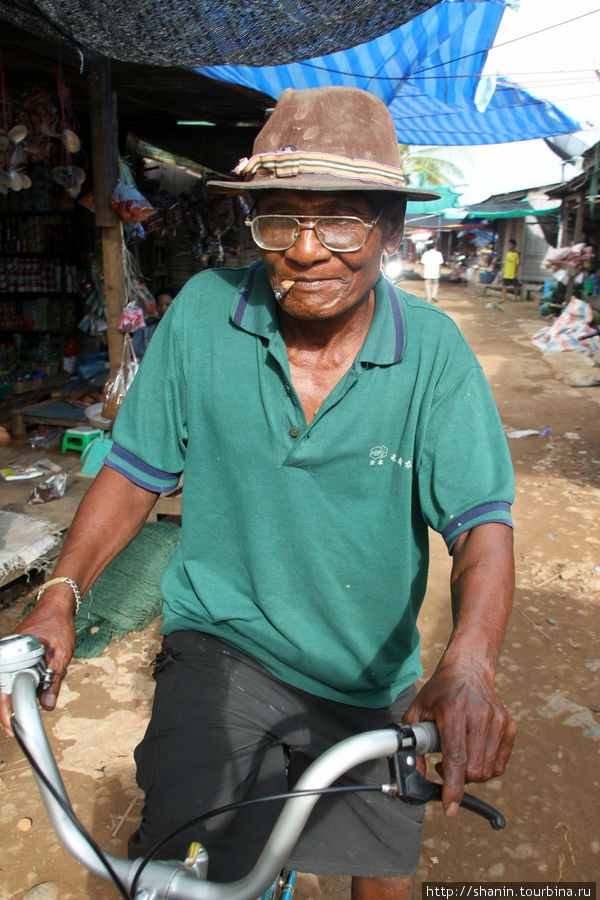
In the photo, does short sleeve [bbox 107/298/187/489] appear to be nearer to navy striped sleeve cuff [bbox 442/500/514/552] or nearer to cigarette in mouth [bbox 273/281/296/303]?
cigarette in mouth [bbox 273/281/296/303]

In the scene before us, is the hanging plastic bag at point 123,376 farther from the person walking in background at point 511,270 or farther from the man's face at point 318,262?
the person walking in background at point 511,270

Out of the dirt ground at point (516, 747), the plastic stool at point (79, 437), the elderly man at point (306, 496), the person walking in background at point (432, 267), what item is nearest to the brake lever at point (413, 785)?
the elderly man at point (306, 496)

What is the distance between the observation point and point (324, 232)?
64.1 inches

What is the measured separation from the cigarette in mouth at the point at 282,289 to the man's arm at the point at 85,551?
615 mm

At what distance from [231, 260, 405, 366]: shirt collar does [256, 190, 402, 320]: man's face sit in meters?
0.10

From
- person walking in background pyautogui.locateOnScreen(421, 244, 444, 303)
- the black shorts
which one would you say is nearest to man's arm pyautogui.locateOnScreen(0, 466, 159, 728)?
the black shorts

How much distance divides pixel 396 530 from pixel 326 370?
1.51 feet

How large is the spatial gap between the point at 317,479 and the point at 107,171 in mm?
4229

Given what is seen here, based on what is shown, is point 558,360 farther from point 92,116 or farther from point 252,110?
point 92,116

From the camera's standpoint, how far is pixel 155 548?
4344 millimetres

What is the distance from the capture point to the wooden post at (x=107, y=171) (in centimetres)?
495

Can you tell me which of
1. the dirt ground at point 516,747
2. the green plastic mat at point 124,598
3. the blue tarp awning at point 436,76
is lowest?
the dirt ground at point 516,747

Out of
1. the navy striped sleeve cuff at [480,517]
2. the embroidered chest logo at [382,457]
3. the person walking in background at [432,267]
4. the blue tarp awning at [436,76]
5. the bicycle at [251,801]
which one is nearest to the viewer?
the bicycle at [251,801]

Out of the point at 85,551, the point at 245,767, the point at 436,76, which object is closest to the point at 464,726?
the point at 245,767
